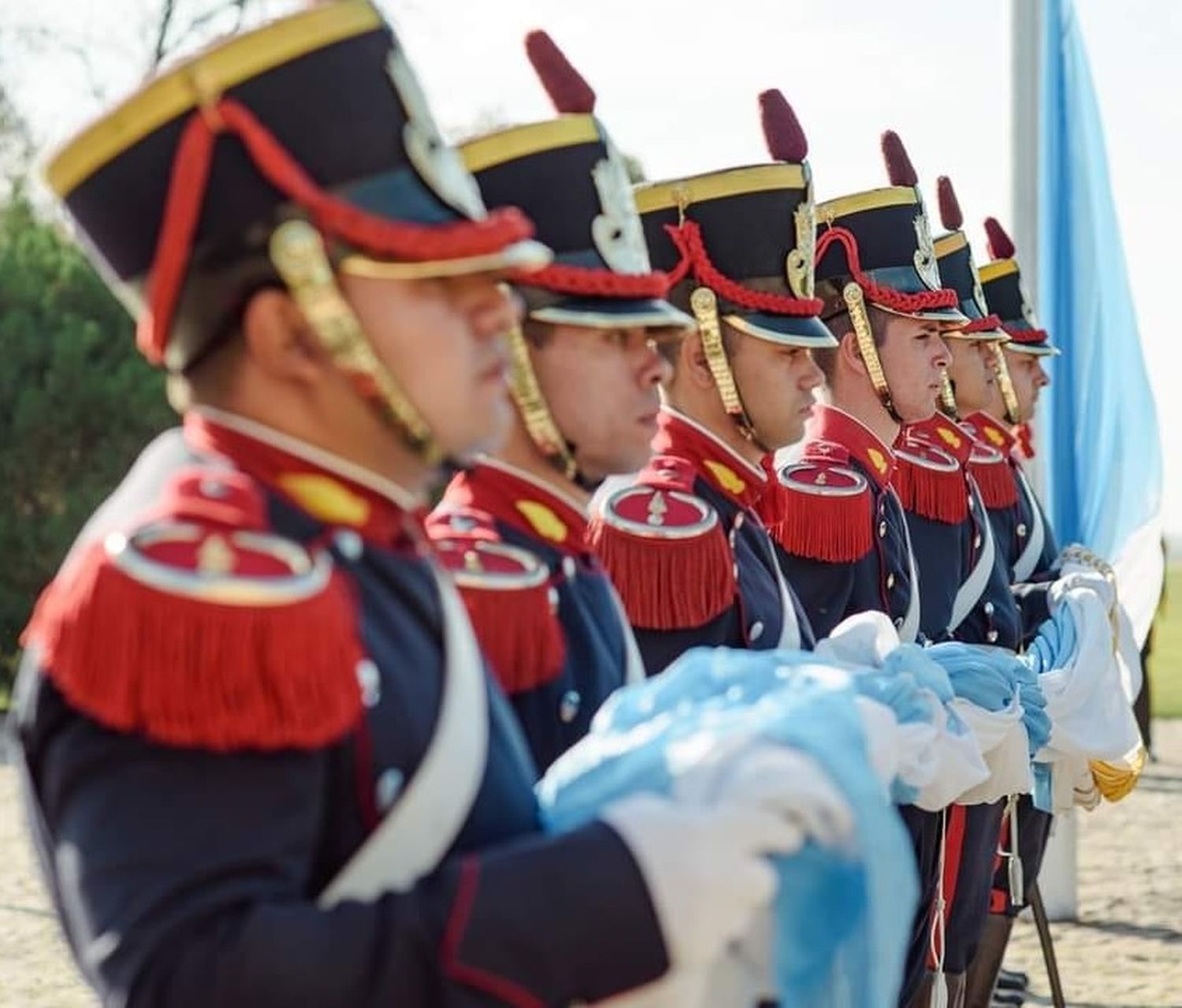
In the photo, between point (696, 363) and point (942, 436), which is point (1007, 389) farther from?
point (696, 363)

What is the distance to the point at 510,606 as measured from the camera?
3.35m

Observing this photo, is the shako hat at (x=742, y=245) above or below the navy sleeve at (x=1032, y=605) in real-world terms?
above

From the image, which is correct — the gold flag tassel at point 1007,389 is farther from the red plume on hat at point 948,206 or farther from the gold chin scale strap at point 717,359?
the gold chin scale strap at point 717,359

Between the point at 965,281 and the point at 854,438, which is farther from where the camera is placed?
the point at 965,281


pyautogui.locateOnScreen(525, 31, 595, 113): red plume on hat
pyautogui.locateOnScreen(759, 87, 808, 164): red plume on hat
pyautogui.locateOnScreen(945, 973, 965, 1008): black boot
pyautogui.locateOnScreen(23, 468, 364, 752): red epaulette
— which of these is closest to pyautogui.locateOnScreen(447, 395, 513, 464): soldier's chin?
pyautogui.locateOnScreen(23, 468, 364, 752): red epaulette

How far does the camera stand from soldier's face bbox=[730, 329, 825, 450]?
194 inches

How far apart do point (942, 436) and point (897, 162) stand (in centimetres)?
84

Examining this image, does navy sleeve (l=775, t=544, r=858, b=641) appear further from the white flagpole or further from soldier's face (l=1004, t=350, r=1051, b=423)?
the white flagpole

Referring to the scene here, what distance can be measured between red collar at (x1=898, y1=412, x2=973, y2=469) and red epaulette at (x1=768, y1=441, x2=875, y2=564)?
1117 millimetres

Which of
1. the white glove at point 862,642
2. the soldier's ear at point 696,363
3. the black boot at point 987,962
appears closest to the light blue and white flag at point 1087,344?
the black boot at point 987,962

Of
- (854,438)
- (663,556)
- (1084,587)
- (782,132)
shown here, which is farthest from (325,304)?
(1084,587)

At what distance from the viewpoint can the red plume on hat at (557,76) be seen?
3.91 m

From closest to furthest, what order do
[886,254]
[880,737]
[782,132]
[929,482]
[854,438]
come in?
1. [880,737]
2. [782,132]
3. [854,438]
4. [886,254]
5. [929,482]

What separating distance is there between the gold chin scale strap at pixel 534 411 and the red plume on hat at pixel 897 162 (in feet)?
10.8
